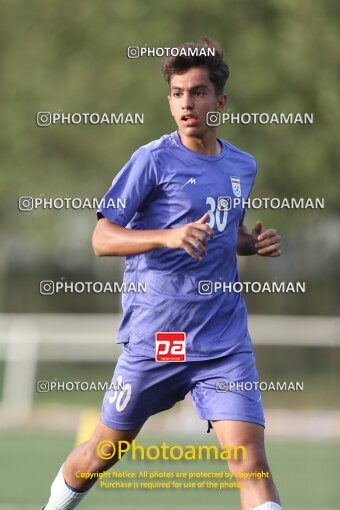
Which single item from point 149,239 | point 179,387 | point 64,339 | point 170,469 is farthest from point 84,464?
point 64,339

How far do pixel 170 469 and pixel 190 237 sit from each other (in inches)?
206

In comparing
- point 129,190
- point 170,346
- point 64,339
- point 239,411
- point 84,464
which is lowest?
point 84,464

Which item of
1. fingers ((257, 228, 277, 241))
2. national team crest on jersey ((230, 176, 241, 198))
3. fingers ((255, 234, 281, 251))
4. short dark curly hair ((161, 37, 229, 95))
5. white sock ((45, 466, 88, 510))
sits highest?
short dark curly hair ((161, 37, 229, 95))

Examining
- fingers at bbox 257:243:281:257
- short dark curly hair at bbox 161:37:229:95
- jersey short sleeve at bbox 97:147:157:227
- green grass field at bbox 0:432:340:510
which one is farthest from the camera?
green grass field at bbox 0:432:340:510

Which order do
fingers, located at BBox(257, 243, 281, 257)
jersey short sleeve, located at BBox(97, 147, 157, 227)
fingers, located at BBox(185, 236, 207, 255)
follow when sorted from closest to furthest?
1. fingers, located at BBox(185, 236, 207, 255)
2. jersey short sleeve, located at BBox(97, 147, 157, 227)
3. fingers, located at BBox(257, 243, 281, 257)

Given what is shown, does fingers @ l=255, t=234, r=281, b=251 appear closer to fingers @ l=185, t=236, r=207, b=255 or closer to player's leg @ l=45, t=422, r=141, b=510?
fingers @ l=185, t=236, r=207, b=255

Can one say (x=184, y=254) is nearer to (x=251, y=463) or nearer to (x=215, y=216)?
(x=215, y=216)

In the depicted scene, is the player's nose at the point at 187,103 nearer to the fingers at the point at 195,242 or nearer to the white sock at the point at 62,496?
the fingers at the point at 195,242

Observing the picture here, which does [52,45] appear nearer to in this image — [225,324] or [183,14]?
[183,14]

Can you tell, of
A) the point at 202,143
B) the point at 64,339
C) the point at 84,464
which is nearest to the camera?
the point at 202,143

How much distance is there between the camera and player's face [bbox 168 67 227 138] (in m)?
5.77

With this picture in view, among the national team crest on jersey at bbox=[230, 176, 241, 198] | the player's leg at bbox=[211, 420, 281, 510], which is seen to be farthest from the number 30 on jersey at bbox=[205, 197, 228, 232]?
the player's leg at bbox=[211, 420, 281, 510]

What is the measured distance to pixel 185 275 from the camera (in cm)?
579

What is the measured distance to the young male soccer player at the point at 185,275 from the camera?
570 cm
